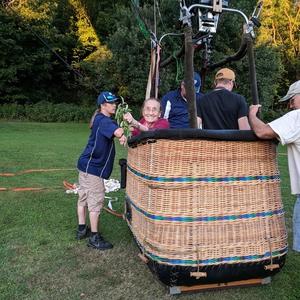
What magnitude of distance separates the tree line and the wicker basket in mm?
17869

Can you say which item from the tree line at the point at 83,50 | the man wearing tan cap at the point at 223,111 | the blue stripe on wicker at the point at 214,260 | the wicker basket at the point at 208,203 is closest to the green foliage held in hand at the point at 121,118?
the man wearing tan cap at the point at 223,111

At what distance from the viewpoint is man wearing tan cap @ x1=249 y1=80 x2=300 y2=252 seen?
2.83 meters

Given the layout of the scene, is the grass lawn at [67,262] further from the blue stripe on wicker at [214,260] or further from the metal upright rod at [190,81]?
the metal upright rod at [190,81]

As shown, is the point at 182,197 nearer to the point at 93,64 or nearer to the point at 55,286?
the point at 55,286

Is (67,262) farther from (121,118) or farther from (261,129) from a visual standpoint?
(261,129)

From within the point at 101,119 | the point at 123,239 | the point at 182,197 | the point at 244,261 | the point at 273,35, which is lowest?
the point at 123,239

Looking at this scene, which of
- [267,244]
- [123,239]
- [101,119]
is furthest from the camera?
[123,239]

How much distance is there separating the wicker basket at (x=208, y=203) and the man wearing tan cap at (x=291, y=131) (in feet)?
0.47

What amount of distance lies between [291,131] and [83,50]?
27.1 meters

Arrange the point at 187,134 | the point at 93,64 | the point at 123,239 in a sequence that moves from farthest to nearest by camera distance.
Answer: the point at 93,64, the point at 123,239, the point at 187,134

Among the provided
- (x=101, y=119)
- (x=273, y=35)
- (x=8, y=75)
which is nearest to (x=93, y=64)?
(x=8, y=75)

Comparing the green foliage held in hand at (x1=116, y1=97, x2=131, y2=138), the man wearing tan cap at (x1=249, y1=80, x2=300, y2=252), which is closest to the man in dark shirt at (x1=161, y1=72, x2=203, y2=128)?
the green foliage held in hand at (x1=116, y1=97, x2=131, y2=138)

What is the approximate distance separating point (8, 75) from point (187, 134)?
84.2ft

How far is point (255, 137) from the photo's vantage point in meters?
2.96
